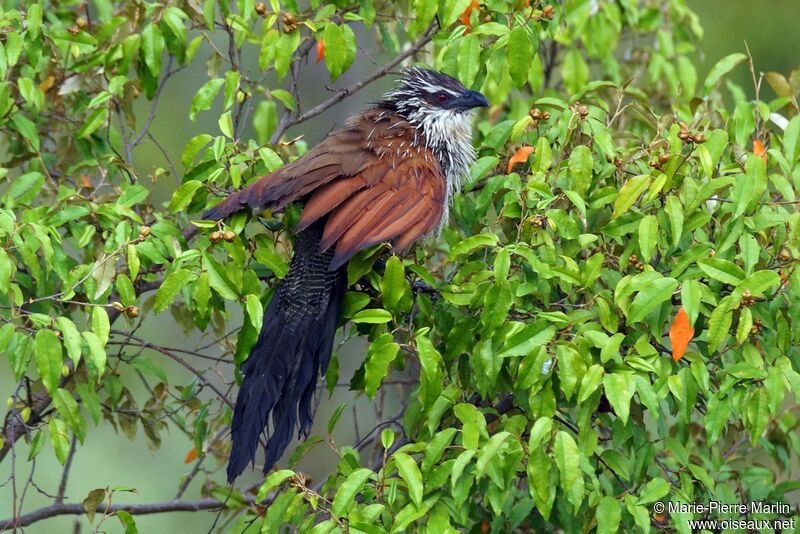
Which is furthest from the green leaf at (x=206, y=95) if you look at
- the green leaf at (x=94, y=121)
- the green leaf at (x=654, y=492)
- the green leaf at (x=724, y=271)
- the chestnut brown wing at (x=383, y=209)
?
the green leaf at (x=654, y=492)

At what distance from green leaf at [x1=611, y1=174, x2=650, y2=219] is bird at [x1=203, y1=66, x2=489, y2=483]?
607 mm

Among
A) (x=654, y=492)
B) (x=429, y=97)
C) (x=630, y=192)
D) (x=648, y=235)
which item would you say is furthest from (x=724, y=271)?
(x=429, y=97)

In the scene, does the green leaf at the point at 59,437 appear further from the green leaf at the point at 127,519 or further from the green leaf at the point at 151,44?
the green leaf at the point at 151,44

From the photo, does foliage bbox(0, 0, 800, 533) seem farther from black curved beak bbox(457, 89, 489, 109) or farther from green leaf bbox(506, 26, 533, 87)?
black curved beak bbox(457, 89, 489, 109)

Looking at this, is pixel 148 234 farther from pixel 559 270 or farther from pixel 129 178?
pixel 559 270

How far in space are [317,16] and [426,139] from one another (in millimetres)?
581

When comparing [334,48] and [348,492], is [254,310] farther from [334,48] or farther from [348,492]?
[334,48]

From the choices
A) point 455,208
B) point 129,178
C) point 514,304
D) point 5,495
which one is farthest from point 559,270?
point 5,495

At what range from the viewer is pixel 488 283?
2191mm

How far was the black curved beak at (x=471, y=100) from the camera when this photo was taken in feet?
10.2

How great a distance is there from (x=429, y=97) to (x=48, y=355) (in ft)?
5.32

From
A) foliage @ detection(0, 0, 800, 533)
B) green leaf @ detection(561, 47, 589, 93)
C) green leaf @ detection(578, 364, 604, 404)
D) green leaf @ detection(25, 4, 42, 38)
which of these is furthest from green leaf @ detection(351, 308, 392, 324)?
green leaf @ detection(561, 47, 589, 93)

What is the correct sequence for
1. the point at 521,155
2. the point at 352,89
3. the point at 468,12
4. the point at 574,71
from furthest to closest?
the point at 574,71 < the point at 352,89 < the point at 468,12 < the point at 521,155

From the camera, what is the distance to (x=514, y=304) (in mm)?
2285
